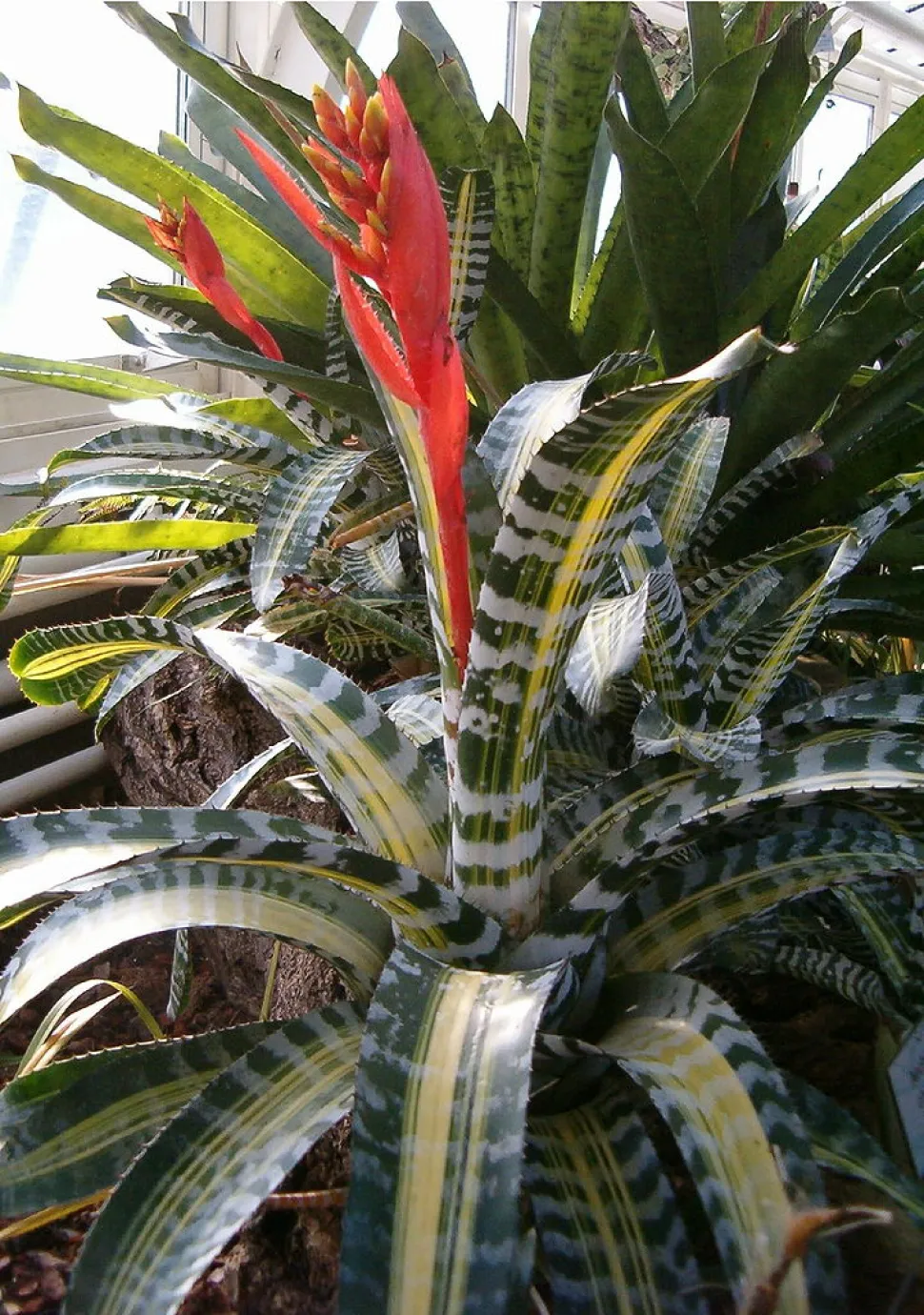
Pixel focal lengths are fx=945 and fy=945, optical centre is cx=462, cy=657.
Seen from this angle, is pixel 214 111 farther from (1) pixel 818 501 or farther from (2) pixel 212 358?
(1) pixel 818 501

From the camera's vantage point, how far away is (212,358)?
2.29 ft

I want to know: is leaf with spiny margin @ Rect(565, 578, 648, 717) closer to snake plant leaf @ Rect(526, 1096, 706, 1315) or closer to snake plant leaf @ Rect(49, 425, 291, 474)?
snake plant leaf @ Rect(526, 1096, 706, 1315)

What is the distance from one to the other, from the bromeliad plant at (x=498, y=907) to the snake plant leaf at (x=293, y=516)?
0.08m


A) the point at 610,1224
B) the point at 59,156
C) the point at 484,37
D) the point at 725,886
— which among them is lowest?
the point at 610,1224

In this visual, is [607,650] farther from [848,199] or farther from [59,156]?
[59,156]

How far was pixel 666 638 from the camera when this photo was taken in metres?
0.52

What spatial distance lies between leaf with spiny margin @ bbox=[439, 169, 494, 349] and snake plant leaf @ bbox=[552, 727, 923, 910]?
314mm

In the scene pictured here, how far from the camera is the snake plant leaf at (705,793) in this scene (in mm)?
396

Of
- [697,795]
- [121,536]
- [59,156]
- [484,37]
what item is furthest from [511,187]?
[484,37]

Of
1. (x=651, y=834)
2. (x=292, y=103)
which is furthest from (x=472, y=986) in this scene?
(x=292, y=103)

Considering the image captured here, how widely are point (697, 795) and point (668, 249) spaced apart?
0.41m

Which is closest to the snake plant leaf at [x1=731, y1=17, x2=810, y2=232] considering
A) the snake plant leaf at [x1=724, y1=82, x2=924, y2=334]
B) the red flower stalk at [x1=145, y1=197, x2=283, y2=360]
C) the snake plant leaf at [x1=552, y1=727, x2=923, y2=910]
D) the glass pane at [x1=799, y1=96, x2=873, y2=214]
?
the snake plant leaf at [x1=724, y1=82, x2=924, y2=334]

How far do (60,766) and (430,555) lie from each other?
0.88 meters

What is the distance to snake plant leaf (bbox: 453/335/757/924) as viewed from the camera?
0.33 meters
